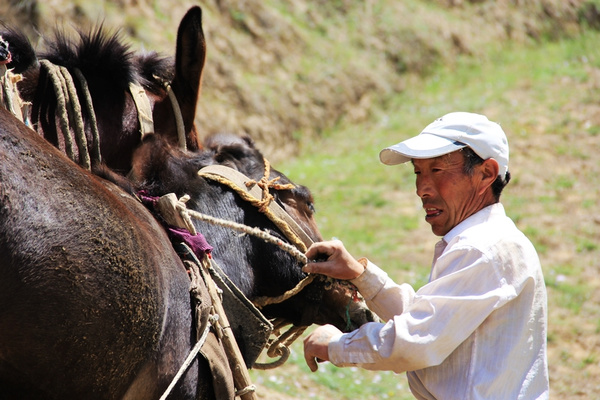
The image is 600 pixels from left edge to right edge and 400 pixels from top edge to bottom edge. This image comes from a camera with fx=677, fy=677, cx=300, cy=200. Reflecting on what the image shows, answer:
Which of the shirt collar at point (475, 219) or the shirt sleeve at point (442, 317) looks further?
the shirt collar at point (475, 219)

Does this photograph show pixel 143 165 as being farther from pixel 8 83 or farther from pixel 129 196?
pixel 8 83

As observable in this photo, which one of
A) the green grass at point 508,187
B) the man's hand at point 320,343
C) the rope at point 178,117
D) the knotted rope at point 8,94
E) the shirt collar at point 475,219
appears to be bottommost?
the green grass at point 508,187

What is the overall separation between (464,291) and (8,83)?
169 cm

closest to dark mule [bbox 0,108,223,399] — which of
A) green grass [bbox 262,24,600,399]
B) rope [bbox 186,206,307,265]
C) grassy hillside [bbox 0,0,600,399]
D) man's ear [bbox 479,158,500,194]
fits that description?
rope [bbox 186,206,307,265]

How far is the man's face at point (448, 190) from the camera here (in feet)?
7.63

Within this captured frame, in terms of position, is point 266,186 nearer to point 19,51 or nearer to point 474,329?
point 474,329

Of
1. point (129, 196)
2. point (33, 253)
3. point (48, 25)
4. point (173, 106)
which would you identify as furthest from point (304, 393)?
point (48, 25)

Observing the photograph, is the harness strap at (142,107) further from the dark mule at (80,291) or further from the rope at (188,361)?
the rope at (188,361)

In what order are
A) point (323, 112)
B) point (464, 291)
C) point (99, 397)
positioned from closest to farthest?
point (99, 397)
point (464, 291)
point (323, 112)

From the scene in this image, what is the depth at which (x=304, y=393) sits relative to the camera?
17.1ft

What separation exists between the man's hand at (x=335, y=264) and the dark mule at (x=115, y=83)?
918 mm

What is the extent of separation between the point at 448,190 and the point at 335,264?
1.71 ft

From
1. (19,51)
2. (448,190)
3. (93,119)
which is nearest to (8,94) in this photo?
(93,119)

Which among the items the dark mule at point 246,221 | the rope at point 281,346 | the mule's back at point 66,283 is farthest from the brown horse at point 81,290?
the rope at point 281,346
